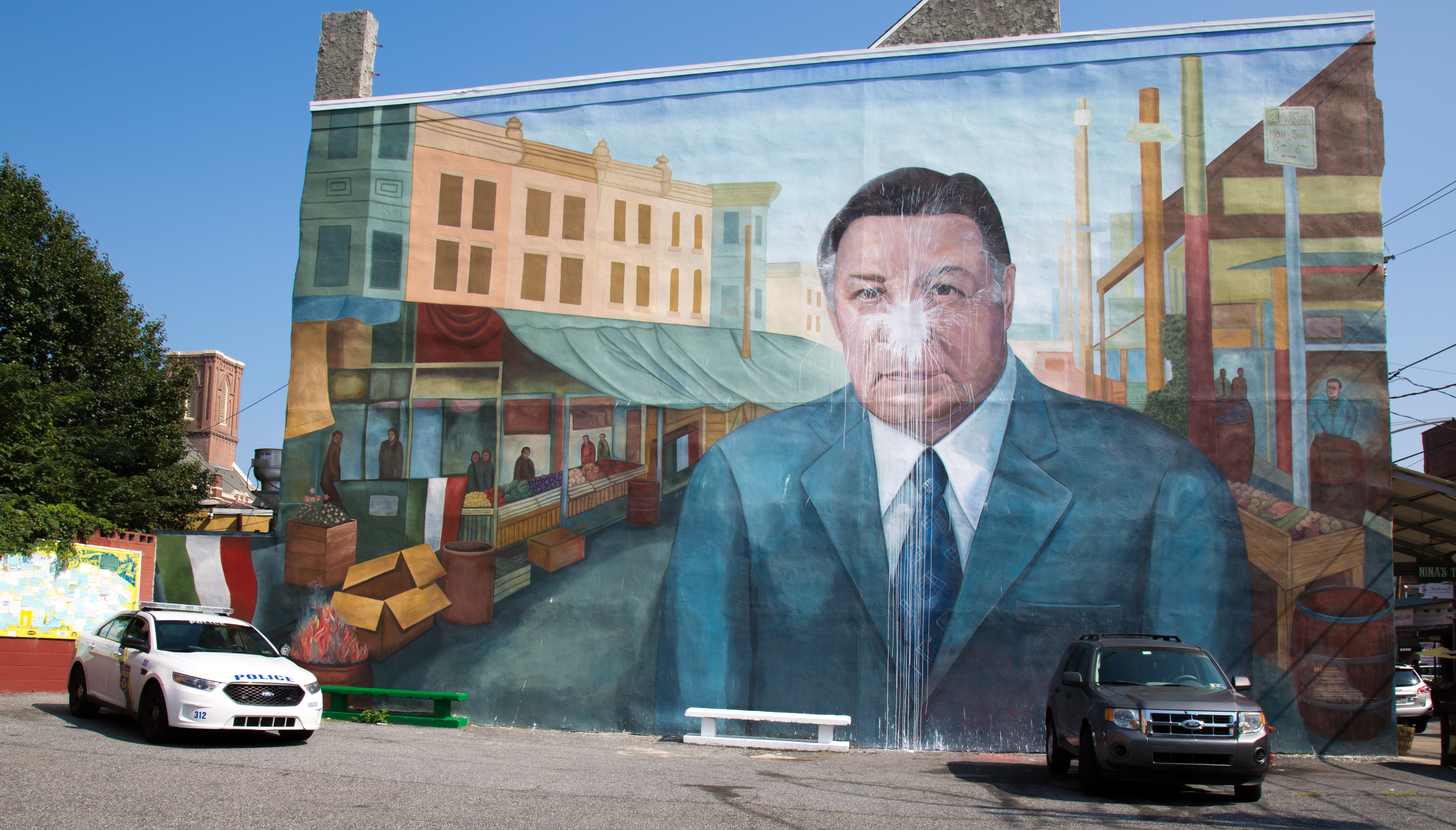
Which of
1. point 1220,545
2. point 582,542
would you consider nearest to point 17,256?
point 582,542

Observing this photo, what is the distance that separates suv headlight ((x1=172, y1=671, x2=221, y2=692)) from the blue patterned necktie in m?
8.82

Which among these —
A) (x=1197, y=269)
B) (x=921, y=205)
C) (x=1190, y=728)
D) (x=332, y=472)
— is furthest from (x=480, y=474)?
(x=1197, y=269)

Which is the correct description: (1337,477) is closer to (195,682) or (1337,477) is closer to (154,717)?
(195,682)

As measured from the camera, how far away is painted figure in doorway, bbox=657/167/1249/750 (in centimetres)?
1367

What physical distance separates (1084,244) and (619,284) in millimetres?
7394

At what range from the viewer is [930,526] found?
559 inches

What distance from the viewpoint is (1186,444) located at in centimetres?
1389

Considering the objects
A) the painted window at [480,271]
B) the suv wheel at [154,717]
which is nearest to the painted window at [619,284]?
the painted window at [480,271]

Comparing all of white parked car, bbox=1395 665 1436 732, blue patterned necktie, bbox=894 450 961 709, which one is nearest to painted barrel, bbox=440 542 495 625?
blue patterned necktie, bbox=894 450 961 709

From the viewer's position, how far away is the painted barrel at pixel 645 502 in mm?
15125

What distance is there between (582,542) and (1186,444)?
30.3ft

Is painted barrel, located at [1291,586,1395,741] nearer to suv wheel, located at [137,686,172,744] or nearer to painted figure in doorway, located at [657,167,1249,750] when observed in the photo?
painted figure in doorway, located at [657,167,1249,750]

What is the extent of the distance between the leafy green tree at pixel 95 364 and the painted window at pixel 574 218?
622 inches

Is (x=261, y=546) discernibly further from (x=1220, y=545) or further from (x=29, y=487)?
(x=1220, y=545)
